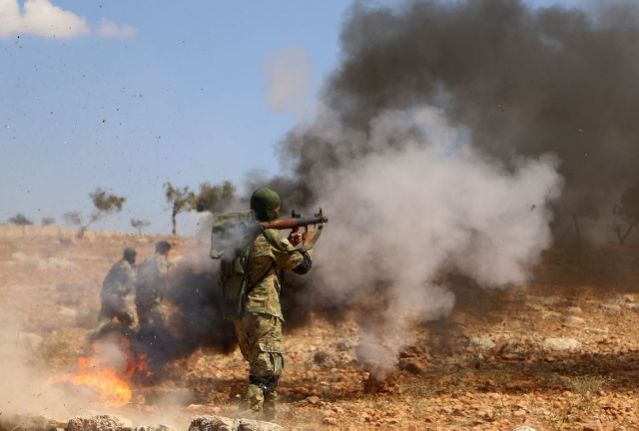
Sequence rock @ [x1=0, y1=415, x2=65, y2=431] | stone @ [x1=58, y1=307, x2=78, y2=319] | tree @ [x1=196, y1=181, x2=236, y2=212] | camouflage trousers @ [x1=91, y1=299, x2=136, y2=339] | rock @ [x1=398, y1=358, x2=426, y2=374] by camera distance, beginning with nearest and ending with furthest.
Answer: rock @ [x1=0, y1=415, x2=65, y2=431] < rock @ [x1=398, y1=358, x2=426, y2=374] < camouflage trousers @ [x1=91, y1=299, x2=136, y2=339] < stone @ [x1=58, y1=307, x2=78, y2=319] < tree @ [x1=196, y1=181, x2=236, y2=212]

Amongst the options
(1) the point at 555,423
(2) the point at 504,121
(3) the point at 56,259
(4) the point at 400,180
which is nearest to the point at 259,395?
(1) the point at 555,423

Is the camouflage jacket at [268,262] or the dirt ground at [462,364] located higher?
the camouflage jacket at [268,262]

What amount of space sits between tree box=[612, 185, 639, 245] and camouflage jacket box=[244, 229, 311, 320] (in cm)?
1348

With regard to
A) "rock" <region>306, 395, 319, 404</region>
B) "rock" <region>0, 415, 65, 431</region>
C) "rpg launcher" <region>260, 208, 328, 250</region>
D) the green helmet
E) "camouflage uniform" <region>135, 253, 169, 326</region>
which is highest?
the green helmet

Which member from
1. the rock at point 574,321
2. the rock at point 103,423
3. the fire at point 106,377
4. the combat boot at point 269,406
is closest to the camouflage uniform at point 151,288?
the fire at point 106,377

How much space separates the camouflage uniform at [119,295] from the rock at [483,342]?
4.96 metres

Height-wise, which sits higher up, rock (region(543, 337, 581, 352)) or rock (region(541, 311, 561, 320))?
rock (region(541, 311, 561, 320))

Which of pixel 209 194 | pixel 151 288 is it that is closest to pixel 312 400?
pixel 151 288

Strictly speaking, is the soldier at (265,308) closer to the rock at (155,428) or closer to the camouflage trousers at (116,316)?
the rock at (155,428)

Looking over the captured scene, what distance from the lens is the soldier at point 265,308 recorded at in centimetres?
632

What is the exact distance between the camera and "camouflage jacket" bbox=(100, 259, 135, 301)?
35.3 feet

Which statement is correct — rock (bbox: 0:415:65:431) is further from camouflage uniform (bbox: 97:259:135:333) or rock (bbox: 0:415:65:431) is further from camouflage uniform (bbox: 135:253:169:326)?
camouflage uniform (bbox: 97:259:135:333)

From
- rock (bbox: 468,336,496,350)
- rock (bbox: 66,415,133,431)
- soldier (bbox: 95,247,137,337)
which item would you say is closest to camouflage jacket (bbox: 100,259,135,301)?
soldier (bbox: 95,247,137,337)

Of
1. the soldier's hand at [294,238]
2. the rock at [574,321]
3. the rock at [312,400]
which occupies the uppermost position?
the soldier's hand at [294,238]
